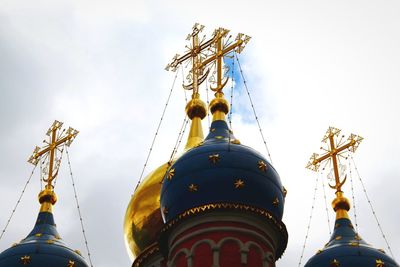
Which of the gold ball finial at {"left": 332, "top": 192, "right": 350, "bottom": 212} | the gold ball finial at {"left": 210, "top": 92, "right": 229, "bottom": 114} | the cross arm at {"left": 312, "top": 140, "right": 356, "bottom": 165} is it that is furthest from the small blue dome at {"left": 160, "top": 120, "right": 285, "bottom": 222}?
the cross arm at {"left": 312, "top": 140, "right": 356, "bottom": 165}

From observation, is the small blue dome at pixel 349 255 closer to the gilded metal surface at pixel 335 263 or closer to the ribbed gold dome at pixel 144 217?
the gilded metal surface at pixel 335 263

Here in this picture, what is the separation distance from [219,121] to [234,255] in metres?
3.85

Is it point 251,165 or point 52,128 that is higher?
point 52,128

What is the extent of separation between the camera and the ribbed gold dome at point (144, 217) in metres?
18.6

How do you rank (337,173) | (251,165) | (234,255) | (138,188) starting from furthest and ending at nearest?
(337,173) → (138,188) → (251,165) → (234,255)

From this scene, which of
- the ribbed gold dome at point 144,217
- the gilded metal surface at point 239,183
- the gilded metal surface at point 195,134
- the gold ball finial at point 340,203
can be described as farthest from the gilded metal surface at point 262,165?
the gold ball finial at point 340,203

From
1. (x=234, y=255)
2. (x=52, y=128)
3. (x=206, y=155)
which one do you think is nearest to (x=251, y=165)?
(x=206, y=155)

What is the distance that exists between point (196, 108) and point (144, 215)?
2.99 metres

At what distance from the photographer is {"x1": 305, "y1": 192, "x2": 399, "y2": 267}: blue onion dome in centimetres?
1778

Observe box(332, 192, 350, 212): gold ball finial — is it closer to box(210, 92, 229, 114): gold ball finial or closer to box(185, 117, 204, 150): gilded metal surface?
box(185, 117, 204, 150): gilded metal surface

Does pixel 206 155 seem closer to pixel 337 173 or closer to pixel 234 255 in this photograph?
pixel 234 255

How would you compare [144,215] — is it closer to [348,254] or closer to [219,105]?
[219,105]

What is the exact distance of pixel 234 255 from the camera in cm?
1523

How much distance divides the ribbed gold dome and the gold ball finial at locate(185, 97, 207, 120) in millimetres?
1551
